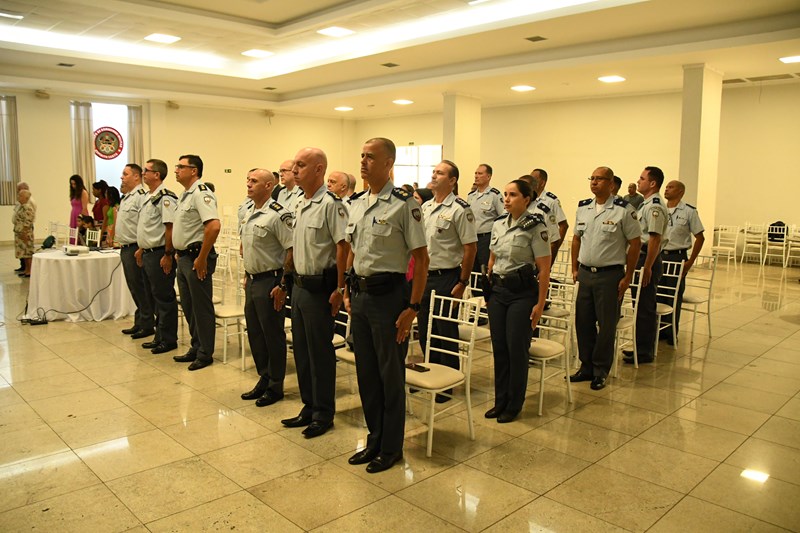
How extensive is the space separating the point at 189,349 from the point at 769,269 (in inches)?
426

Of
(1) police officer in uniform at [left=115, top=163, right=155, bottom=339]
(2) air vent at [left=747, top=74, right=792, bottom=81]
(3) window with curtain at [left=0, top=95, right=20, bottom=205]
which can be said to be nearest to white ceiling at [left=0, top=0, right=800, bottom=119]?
(2) air vent at [left=747, top=74, right=792, bottom=81]

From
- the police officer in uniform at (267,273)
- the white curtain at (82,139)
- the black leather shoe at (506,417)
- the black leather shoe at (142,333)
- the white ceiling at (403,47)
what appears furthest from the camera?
the white curtain at (82,139)

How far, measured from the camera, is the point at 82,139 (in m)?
14.3

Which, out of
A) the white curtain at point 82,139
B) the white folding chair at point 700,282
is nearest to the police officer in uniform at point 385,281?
the white folding chair at point 700,282

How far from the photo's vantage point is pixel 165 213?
18.0ft

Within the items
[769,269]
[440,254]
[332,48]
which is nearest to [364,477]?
[440,254]

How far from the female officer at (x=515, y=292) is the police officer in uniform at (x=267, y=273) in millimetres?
1429

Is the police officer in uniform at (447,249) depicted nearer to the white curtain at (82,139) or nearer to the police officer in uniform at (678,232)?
the police officer in uniform at (678,232)

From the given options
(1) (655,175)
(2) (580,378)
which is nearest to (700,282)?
(1) (655,175)

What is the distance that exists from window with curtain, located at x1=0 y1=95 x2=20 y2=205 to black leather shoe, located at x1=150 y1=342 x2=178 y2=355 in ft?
33.3

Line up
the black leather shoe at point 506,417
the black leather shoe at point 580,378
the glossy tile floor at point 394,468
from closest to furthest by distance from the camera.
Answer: the glossy tile floor at point 394,468
the black leather shoe at point 506,417
the black leather shoe at point 580,378

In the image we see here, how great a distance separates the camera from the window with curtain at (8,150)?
13219 mm

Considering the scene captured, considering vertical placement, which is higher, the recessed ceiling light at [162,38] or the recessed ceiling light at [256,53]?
the recessed ceiling light at [256,53]

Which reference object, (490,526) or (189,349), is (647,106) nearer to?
(189,349)
